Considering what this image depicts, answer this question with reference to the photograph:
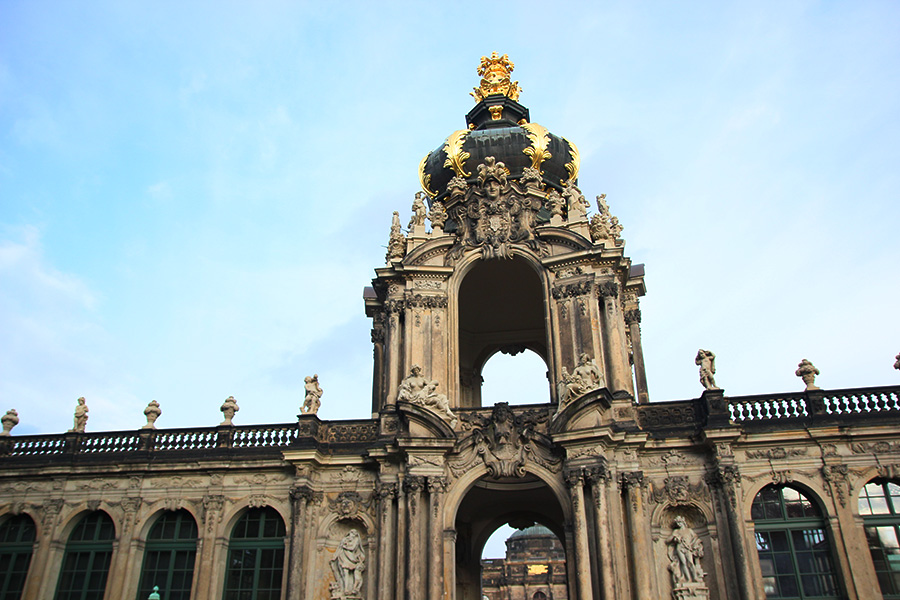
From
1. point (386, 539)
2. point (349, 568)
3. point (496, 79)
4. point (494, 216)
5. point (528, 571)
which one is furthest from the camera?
point (528, 571)

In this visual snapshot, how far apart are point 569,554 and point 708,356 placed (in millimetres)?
6455

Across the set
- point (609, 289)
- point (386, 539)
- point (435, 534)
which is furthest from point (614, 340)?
point (386, 539)

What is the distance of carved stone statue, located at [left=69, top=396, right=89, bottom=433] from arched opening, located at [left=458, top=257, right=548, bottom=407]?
38.5 feet

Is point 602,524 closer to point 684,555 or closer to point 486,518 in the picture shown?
point 684,555

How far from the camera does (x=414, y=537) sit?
18391mm

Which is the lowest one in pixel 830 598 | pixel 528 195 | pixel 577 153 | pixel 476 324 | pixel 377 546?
pixel 830 598

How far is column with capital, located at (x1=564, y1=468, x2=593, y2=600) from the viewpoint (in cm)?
1722

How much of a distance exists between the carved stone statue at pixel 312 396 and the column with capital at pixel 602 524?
7959 millimetres

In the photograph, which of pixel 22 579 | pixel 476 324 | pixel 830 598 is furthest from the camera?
pixel 476 324

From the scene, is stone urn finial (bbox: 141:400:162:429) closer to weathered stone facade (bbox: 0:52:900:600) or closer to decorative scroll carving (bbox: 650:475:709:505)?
weathered stone facade (bbox: 0:52:900:600)

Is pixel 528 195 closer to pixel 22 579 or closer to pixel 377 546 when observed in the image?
pixel 377 546

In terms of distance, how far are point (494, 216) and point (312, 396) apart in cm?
745

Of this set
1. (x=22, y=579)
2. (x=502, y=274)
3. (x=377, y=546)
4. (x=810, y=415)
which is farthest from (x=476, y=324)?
(x=22, y=579)

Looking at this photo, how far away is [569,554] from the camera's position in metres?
18.1
